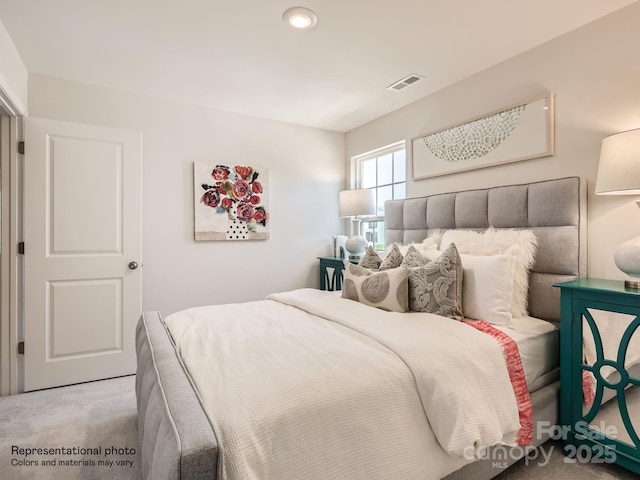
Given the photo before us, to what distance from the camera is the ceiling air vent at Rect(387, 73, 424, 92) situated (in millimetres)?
2821

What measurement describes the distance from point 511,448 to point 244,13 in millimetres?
2696

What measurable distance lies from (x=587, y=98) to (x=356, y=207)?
203cm

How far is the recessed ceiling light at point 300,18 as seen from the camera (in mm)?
1997

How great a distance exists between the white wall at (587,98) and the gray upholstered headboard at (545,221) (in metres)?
0.11

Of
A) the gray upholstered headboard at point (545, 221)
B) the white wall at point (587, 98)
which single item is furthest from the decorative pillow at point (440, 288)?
the white wall at point (587, 98)

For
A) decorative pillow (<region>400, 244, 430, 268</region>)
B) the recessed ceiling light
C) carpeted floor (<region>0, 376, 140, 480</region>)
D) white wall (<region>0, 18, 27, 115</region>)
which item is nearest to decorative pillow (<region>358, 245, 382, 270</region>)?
decorative pillow (<region>400, 244, 430, 268</region>)

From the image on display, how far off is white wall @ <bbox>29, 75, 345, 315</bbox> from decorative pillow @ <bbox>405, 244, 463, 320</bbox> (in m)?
2.10

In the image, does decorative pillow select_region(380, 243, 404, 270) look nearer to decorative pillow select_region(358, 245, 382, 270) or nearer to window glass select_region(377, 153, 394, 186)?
decorative pillow select_region(358, 245, 382, 270)

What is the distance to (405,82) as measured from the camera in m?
2.92

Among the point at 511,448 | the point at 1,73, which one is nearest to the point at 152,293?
the point at 1,73

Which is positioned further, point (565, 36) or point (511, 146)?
point (511, 146)

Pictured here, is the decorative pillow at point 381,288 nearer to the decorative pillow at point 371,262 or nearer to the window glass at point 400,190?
the decorative pillow at point 371,262

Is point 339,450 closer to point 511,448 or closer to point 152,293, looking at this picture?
point 511,448

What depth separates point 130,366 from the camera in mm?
2924
